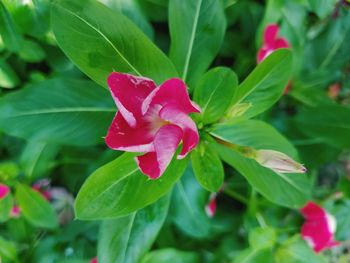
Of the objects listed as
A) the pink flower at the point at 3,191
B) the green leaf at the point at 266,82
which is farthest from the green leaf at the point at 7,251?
the green leaf at the point at 266,82

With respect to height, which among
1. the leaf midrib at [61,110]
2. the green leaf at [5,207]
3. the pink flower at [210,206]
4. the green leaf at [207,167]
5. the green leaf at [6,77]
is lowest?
the pink flower at [210,206]

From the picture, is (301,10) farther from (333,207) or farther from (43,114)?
(43,114)

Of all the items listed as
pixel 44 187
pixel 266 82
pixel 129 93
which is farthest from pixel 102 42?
pixel 44 187

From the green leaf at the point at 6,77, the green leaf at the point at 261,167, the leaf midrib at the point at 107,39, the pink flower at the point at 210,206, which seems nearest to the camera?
the leaf midrib at the point at 107,39

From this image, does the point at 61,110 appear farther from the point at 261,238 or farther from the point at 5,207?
the point at 261,238

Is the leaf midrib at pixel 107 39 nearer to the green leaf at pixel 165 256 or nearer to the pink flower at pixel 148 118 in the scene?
the pink flower at pixel 148 118

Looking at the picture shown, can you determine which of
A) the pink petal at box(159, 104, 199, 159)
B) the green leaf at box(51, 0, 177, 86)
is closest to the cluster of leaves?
the green leaf at box(51, 0, 177, 86)

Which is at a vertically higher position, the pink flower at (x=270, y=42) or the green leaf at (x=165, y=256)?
the pink flower at (x=270, y=42)
